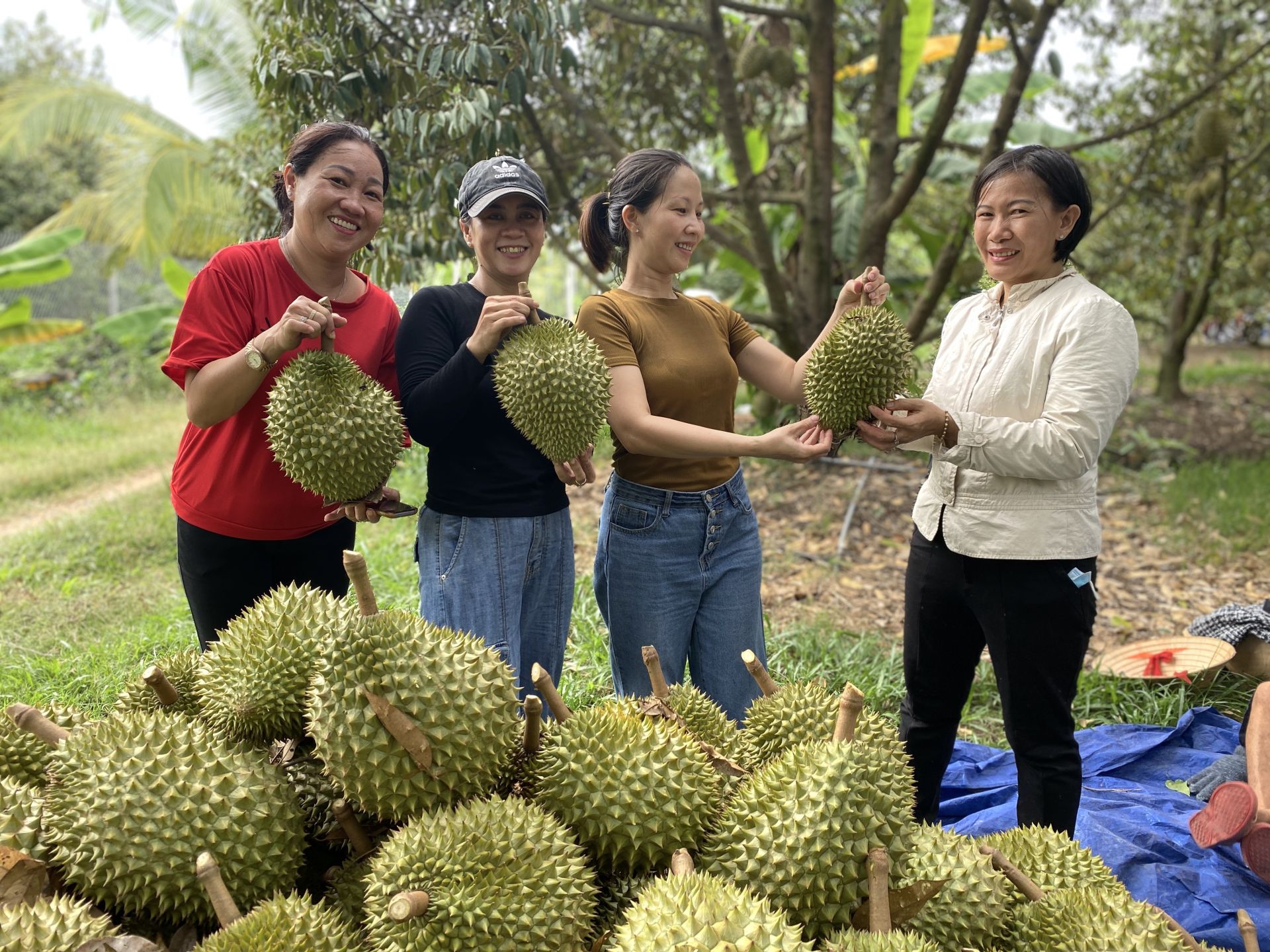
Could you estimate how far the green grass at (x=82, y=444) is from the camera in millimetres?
9156

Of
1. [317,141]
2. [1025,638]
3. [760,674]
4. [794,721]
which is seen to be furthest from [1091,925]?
[317,141]

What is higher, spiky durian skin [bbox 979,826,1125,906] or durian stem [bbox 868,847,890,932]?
durian stem [bbox 868,847,890,932]

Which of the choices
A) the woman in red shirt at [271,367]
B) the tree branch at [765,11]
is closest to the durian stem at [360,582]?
the woman in red shirt at [271,367]

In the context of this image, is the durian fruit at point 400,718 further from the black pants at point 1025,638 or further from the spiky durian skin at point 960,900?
the black pants at point 1025,638

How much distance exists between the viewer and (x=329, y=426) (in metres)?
2.09

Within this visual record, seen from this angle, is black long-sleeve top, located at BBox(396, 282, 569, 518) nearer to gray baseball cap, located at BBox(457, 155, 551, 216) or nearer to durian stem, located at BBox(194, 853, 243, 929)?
gray baseball cap, located at BBox(457, 155, 551, 216)

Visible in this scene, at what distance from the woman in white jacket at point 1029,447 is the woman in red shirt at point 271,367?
5.03 feet

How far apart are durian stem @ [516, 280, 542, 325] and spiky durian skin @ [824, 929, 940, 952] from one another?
164cm

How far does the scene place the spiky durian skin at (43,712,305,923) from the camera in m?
1.27

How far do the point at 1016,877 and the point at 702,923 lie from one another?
2.15ft

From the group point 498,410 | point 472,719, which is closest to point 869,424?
point 498,410

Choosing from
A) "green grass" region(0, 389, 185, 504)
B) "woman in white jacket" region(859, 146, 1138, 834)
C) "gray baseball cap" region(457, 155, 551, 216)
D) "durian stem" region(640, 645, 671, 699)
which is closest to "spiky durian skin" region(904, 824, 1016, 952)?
"durian stem" region(640, 645, 671, 699)

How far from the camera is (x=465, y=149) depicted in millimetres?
4367

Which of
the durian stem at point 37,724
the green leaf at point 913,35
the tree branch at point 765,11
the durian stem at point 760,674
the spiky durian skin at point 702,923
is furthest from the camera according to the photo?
the green leaf at point 913,35
